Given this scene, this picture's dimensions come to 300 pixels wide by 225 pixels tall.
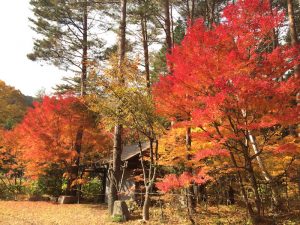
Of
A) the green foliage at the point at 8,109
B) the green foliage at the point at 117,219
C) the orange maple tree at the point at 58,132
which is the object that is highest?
the green foliage at the point at 8,109

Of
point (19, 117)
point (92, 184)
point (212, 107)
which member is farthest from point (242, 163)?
point (19, 117)

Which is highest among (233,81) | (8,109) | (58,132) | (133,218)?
(8,109)

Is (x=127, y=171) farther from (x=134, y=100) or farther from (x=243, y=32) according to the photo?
(x=243, y=32)

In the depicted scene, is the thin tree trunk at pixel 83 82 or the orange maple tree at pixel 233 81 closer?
the orange maple tree at pixel 233 81

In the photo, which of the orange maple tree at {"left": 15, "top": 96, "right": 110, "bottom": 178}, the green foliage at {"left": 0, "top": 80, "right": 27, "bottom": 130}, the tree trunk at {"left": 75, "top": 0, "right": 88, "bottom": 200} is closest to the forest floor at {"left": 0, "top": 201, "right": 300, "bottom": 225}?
the orange maple tree at {"left": 15, "top": 96, "right": 110, "bottom": 178}

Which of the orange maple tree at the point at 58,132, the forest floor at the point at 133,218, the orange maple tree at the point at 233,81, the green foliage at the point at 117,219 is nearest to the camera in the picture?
the orange maple tree at the point at 233,81

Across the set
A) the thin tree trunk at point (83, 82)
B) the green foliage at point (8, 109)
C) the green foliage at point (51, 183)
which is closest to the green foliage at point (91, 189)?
the thin tree trunk at point (83, 82)

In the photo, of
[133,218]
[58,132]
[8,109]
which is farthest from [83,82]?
[8,109]

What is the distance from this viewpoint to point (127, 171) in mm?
17609

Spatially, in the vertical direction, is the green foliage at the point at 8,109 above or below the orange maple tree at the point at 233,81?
above

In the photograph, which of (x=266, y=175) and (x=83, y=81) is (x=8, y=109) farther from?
(x=266, y=175)

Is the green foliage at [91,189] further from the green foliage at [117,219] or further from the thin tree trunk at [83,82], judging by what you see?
the green foliage at [117,219]

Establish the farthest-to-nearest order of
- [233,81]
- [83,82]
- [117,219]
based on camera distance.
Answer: [83,82] → [117,219] → [233,81]

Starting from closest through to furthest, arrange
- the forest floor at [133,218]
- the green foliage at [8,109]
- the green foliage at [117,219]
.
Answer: the forest floor at [133,218] → the green foliage at [117,219] → the green foliage at [8,109]
